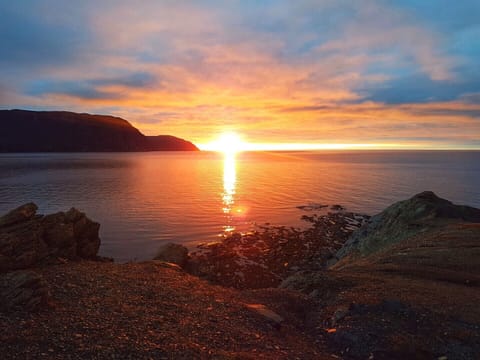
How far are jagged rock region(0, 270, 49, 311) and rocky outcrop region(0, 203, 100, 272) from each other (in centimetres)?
383

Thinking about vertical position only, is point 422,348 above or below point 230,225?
above

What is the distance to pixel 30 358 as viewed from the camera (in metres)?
6.90

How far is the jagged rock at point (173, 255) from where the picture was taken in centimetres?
2183

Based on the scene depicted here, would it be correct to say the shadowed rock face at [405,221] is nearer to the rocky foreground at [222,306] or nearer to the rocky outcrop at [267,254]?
the rocky outcrop at [267,254]

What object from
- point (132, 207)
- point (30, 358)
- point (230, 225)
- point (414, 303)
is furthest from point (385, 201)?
point (30, 358)

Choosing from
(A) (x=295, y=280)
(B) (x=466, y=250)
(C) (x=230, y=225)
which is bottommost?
(C) (x=230, y=225)

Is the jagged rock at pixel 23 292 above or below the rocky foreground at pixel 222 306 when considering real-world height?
above

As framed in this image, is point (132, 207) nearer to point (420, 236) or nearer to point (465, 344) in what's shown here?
point (420, 236)

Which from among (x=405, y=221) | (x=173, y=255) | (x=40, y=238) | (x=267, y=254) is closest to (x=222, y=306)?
(x=40, y=238)

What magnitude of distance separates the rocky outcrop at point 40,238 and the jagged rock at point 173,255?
4.62m

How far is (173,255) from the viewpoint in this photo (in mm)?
22203

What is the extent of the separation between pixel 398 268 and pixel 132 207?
36.8 meters

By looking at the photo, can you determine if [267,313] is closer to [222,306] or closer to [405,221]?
[222,306]

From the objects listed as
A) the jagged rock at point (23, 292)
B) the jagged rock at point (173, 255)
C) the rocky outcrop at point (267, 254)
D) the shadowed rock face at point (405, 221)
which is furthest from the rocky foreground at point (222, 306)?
the rocky outcrop at point (267, 254)
